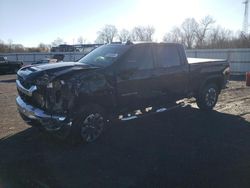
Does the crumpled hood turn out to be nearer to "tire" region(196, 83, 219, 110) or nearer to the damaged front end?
the damaged front end

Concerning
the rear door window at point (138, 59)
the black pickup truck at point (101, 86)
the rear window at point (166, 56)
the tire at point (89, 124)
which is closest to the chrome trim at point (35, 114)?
the black pickup truck at point (101, 86)

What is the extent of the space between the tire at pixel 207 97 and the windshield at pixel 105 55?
3.30 metres

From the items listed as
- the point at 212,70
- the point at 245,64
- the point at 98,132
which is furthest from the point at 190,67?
the point at 245,64

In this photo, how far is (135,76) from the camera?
22.7 ft

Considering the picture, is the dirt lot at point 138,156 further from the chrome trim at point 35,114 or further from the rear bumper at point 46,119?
the chrome trim at point 35,114

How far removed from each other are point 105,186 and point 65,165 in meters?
1.04

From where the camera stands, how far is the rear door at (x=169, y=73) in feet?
25.0

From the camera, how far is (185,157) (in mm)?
5488

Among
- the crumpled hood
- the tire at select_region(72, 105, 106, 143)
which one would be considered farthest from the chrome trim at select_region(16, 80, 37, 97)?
the tire at select_region(72, 105, 106, 143)

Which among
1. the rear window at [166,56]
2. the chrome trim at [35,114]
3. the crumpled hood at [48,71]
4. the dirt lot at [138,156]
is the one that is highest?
the rear window at [166,56]

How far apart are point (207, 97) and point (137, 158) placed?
15.7 feet

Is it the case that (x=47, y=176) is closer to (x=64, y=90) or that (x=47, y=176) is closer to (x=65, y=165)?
(x=65, y=165)

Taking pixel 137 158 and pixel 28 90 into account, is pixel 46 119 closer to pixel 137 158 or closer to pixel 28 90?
pixel 28 90

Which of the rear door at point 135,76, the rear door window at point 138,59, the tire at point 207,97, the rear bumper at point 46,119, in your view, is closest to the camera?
the rear bumper at point 46,119
